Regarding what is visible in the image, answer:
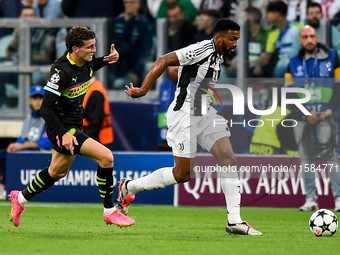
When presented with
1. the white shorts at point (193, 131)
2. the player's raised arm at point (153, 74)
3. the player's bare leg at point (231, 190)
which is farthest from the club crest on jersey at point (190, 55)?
the player's bare leg at point (231, 190)

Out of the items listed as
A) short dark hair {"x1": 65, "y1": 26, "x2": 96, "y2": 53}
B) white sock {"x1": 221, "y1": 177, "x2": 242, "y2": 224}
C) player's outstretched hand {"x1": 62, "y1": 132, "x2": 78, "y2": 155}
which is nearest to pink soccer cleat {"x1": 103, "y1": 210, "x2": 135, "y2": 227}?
player's outstretched hand {"x1": 62, "y1": 132, "x2": 78, "y2": 155}

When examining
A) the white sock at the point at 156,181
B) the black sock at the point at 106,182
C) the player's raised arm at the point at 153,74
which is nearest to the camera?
the player's raised arm at the point at 153,74

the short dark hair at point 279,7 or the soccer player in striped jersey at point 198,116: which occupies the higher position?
the short dark hair at point 279,7

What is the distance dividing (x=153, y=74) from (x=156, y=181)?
3.91 ft

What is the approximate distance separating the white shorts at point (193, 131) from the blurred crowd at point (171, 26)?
389 cm

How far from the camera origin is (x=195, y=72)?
7.10m

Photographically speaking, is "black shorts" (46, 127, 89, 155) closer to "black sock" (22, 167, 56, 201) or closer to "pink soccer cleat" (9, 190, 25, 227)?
"black sock" (22, 167, 56, 201)

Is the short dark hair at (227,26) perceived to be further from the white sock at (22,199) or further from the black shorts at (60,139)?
the white sock at (22,199)

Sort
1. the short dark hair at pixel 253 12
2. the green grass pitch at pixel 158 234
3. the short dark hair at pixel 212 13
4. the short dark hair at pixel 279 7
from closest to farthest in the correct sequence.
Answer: the green grass pitch at pixel 158 234 < the short dark hair at pixel 279 7 < the short dark hair at pixel 212 13 < the short dark hair at pixel 253 12

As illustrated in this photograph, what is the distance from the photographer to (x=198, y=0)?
39.5 feet

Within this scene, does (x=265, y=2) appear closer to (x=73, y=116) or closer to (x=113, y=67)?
(x=113, y=67)

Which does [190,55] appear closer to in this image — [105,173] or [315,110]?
[105,173]

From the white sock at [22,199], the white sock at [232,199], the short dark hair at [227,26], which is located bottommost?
the white sock at [22,199]

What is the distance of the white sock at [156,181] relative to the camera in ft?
23.8
